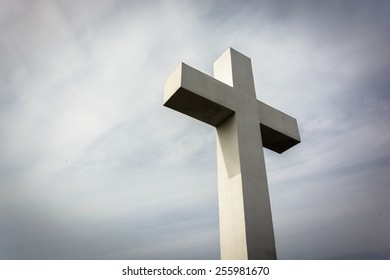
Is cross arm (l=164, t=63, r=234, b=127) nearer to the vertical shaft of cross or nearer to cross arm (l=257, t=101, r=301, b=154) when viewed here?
the vertical shaft of cross

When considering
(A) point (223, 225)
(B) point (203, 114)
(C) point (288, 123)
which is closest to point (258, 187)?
(A) point (223, 225)

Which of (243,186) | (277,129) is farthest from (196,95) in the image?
(277,129)

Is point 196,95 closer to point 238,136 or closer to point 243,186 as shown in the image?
point 238,136

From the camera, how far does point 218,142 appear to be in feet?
17.3

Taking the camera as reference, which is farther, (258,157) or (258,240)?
(258,157)

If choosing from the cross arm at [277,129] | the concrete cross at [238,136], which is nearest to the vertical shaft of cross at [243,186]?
the concrete cross at [238,136]

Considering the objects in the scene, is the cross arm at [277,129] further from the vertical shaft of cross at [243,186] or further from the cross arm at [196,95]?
the cross arm at [196,95]

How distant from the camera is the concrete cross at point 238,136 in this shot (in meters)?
4.27

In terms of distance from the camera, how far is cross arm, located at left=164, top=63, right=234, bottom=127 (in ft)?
15.6

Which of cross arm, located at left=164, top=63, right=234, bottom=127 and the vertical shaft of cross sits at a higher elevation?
Answer: cross arm, located at left=164, top=63, right=234, bottom=127

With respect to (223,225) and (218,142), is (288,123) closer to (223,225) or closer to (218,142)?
(218,142)

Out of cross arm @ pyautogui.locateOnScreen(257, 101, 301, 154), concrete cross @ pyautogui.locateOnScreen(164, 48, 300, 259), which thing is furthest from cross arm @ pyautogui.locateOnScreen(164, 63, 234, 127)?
cross arm @ pyautogui.locateOnScreen(257, 101, 301, 154)
